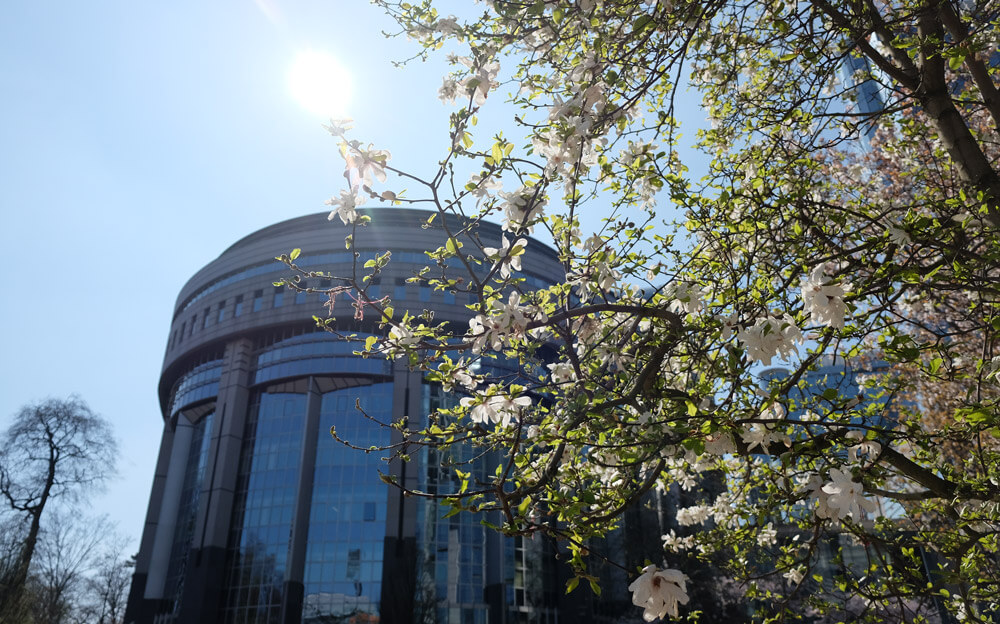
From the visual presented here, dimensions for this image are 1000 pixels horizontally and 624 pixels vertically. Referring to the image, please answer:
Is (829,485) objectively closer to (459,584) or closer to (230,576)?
(459,584)

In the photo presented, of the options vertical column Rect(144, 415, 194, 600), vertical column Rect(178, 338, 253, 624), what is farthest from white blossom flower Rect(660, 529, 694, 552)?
vertical column Rect(144, 415, 194, 600)

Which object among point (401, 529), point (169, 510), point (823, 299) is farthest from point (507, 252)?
point (169, 510)

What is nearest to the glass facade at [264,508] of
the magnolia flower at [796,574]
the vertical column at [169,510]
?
the vertical column at [169,510]

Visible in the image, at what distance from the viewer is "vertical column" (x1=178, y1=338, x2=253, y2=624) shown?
34.2 m

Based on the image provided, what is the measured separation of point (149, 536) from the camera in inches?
1625

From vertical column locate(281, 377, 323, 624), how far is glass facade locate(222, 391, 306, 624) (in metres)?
0.57

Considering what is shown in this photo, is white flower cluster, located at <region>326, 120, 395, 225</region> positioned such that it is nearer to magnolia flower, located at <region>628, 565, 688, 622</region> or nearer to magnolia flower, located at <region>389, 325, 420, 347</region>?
magnolia flower, located at <region>389, 325, 420, 347</region>

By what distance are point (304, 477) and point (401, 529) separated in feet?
21.4

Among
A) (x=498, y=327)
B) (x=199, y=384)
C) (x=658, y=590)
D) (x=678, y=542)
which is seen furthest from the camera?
(x=199, y=384)

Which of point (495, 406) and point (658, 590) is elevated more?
point (495, 406)

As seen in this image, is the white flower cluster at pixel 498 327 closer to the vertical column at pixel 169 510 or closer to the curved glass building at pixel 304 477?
the curved glass building at pixel 304 477

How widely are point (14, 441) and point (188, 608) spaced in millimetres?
13848

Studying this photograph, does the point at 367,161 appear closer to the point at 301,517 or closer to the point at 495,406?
the point at 495,406

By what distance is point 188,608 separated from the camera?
111 feet
